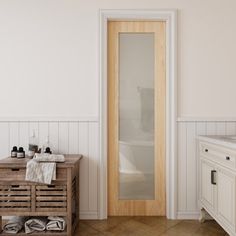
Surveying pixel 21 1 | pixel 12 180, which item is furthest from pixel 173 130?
pixel 21 1

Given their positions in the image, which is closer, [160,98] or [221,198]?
[221,198]

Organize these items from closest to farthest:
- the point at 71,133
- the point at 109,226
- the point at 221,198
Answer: the point at 221,198, the point at 109,226, the point at 71,133

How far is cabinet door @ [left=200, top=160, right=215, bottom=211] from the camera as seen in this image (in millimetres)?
2532

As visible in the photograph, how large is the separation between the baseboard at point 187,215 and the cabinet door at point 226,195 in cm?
64

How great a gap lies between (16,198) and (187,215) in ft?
5.55

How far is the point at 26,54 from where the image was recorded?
116 inches

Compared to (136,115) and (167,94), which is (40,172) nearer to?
(136,115)

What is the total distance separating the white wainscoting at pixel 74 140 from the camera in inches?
116

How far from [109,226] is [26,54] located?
190 cm

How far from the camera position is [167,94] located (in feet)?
9.87

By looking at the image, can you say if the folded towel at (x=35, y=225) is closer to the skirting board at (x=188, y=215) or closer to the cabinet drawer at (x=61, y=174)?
the cabinet drawer at (x=61, y=174)

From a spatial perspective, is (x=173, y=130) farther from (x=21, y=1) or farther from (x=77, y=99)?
(x=21, y=1)

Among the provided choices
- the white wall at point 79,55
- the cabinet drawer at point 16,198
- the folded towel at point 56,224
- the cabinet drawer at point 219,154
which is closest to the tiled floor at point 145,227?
the folded towel at point 56,224

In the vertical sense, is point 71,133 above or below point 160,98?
below
